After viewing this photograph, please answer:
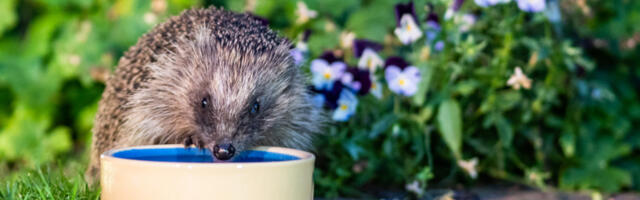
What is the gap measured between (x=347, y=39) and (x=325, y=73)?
1.09 ft

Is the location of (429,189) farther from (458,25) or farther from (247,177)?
(247,177)

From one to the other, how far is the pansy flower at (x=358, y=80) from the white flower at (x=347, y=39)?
0.30 metres

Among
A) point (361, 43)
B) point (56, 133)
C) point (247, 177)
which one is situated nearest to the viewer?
point (247, 177)

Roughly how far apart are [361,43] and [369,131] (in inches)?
15.2

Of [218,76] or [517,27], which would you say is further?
[517,27]

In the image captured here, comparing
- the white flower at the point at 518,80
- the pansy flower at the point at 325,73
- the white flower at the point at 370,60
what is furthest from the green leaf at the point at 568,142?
the pansy flower at the point at 325,73

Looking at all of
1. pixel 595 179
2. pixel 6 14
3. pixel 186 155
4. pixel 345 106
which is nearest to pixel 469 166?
pixel 345 106

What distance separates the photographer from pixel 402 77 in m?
2.85

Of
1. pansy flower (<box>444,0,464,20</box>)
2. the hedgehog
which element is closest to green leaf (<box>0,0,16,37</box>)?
the hedgehog

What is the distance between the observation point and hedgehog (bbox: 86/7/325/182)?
211cm

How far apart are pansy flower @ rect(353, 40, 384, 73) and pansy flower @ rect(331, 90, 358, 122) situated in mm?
150

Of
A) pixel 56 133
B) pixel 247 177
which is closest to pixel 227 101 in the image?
pixel 247 177

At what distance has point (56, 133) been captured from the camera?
418 cm

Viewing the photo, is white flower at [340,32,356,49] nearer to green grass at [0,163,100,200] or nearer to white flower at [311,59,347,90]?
white flower at [311,59,347,90]
